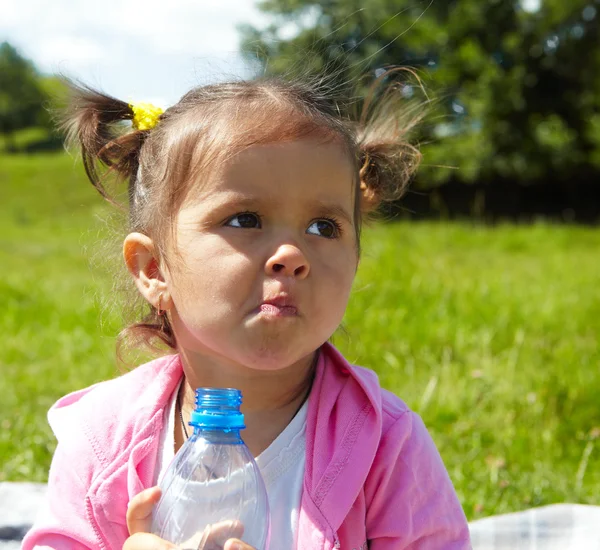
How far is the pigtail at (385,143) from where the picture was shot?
226 cm

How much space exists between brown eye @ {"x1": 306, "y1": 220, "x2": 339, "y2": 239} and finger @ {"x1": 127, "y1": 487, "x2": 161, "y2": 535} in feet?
1.99

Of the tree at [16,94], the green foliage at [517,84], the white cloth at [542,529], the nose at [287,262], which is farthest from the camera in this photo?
the tree at [16,94]

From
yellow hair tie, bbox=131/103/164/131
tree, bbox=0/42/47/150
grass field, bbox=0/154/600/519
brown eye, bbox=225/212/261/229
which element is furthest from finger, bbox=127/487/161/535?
tree, bbox=0/42/47/150

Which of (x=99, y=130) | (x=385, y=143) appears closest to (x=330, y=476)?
(x=385, y=143)

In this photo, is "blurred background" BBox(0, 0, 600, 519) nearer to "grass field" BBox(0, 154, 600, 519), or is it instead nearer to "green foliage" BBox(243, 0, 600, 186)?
"grass field" BBox(0, 154, 600, 519)

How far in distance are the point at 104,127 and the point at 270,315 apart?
2.90 ft

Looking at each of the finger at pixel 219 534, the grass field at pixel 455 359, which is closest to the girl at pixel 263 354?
the finger at pixel 219 534

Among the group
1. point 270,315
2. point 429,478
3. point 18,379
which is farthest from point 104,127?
point 18,379

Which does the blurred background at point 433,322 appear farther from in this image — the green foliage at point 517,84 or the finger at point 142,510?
the green foliage at point 517,84

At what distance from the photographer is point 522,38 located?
20.8m

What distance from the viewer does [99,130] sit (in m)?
2.24

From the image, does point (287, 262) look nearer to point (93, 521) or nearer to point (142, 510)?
point (142, 510)

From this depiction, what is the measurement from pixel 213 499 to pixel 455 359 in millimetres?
2459

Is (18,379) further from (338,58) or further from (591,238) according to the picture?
(591,238)
